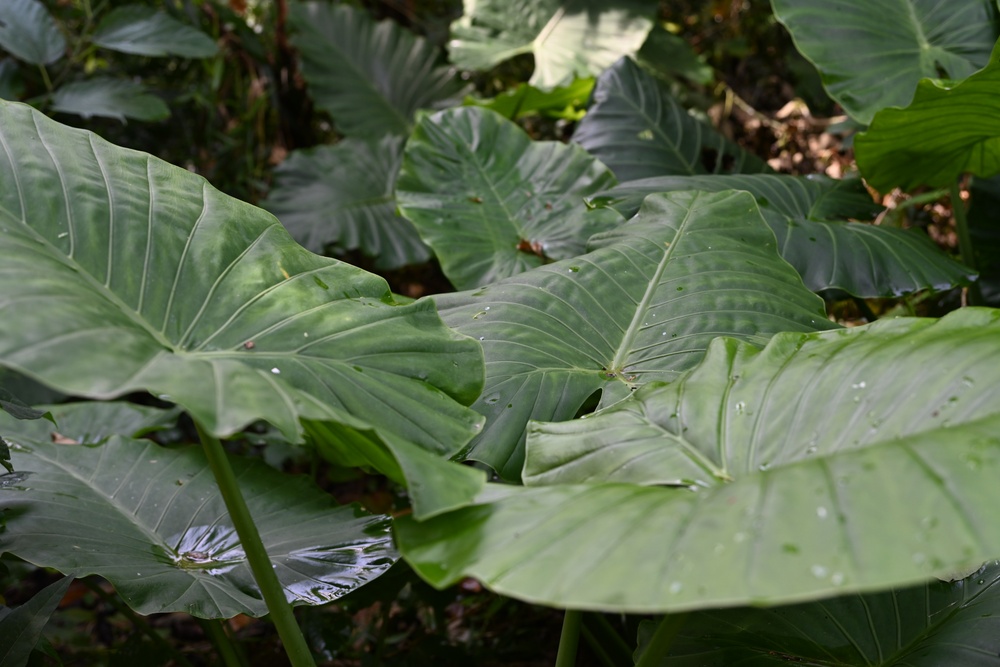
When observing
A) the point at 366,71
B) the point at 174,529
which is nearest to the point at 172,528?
the point at 174,529

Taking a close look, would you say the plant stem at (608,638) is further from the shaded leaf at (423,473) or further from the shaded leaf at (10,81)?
the shaded leaf at (10,81)

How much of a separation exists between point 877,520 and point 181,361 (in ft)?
1.75

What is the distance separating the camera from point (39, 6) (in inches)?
89.7

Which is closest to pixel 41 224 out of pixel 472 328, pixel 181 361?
pixel 181 361

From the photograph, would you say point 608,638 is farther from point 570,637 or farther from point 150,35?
point 150,35

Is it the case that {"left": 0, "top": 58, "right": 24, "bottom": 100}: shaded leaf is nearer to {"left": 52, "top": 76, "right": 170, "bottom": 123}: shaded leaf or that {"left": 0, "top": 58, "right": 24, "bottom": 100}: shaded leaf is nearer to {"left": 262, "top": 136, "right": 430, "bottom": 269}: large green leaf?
{"left": 52, "top": 76, "right": 170, "bottom": 123}: shaded leaf

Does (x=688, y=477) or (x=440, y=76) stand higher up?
(x=440, y=76)

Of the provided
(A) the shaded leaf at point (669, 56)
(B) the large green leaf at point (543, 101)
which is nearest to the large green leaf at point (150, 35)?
(B) the large green leaf at point (543, 101)

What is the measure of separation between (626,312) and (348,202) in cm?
171

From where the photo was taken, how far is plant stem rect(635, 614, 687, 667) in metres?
0.69

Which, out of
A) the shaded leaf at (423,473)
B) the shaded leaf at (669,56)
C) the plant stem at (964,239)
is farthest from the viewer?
the shaded leaf at (669,56)

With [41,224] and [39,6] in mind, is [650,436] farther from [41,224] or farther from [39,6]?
[39,6]

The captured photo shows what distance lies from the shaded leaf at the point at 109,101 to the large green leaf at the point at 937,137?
1.85 m

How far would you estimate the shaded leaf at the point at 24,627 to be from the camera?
92 cm
